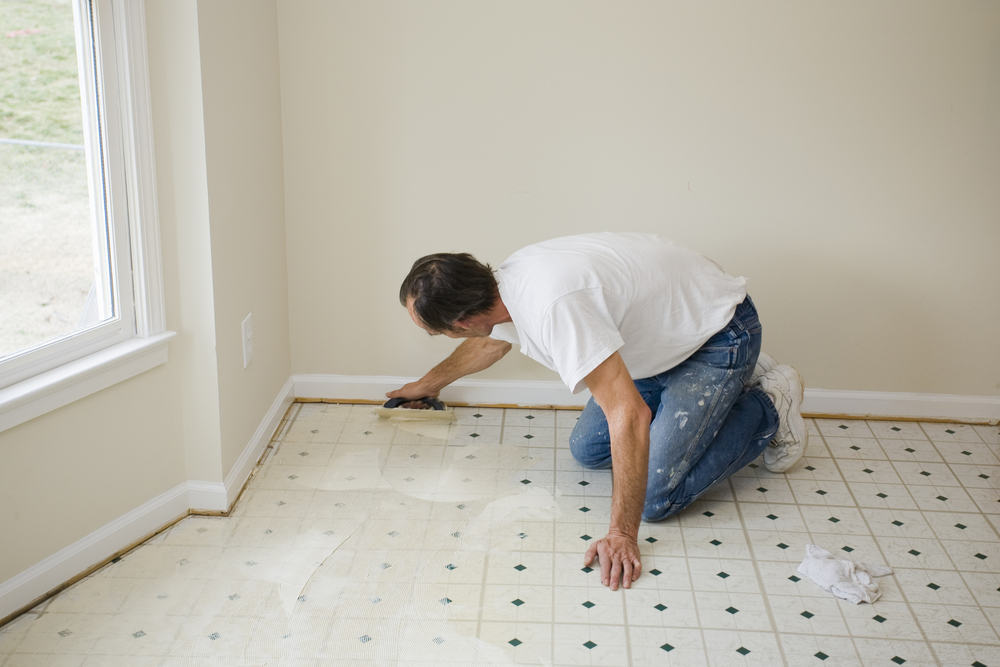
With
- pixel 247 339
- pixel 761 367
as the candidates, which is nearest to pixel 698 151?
pixel 761 367

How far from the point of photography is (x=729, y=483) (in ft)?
7.60

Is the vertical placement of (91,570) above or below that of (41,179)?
below

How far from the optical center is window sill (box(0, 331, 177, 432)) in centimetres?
159

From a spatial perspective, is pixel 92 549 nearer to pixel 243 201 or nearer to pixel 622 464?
pixel 243 201

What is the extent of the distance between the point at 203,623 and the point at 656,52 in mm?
1931

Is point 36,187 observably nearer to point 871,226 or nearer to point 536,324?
point 536,324

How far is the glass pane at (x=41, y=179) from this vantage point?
1.60 meters

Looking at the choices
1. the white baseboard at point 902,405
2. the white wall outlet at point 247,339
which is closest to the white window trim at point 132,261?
the white wall outlet at point 247,339

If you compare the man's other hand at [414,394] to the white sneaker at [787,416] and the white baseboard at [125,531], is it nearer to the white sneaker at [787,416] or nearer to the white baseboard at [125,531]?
the white baseboard at [125,531]

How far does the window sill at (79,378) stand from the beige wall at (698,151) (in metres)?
0.82

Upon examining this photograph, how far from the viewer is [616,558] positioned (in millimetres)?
1867

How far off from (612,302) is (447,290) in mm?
385

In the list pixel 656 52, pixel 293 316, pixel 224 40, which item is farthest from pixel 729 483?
pixel 224 40

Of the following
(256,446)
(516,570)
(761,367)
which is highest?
(761,367)
